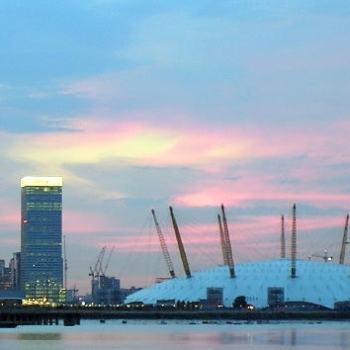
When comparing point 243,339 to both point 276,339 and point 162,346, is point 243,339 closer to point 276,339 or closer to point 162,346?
point 276,339

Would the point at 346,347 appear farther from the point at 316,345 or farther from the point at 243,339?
the point at 243,339

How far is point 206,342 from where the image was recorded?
152 m


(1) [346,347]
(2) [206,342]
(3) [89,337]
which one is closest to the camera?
(1) [346,347]

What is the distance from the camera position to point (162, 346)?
14262 cm

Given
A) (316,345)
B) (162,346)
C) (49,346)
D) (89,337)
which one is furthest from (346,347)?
(89,337)

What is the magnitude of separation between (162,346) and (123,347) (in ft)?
14.8

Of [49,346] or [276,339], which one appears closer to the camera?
[49,346]

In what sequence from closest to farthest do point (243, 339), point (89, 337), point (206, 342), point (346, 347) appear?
point (346, 347), point (206, 342), point (243, 339), point (89, 337)

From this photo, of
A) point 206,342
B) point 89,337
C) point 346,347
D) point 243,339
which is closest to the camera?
point 346,347

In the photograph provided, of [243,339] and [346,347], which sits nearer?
[346,347]

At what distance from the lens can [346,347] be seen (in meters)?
136

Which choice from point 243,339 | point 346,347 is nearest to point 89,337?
point 243,339

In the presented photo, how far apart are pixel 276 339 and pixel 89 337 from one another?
28.5 metres

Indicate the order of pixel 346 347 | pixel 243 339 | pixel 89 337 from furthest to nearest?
pixel 89 337, pixel 243 339, pixel 346 347
